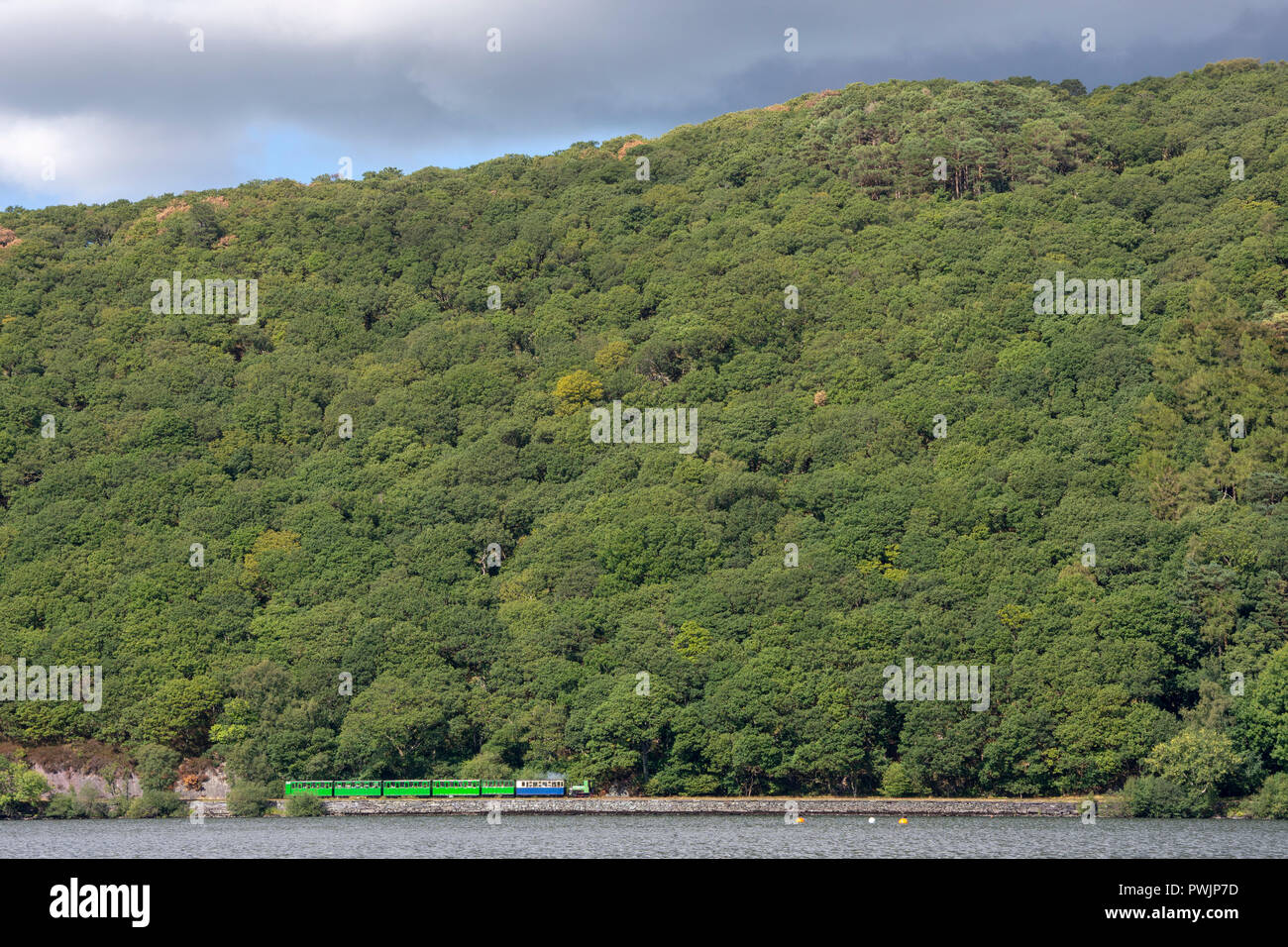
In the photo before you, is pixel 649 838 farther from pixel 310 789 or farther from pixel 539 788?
pixel 310 789

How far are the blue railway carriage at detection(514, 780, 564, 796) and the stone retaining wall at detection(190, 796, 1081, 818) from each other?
1307 mm

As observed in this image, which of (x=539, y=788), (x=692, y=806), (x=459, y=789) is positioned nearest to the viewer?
(x=692, y=806)

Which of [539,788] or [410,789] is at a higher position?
[539,788]

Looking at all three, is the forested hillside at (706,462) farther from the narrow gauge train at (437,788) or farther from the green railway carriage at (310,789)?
the green railway carriage at (310,789)

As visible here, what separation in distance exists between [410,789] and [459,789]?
3499 millimetres

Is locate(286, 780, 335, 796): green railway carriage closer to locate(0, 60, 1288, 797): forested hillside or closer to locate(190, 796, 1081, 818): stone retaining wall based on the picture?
locate(190, 796, 1081, 818): stone retaining wall

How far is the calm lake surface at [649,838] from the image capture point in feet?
206

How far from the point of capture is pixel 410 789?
93125mm

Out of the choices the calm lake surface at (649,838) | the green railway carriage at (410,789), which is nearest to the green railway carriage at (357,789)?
the green railway carriage at (410,789)

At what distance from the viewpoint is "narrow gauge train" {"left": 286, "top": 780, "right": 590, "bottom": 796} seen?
3590 inches

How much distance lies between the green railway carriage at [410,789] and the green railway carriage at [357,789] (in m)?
0.84

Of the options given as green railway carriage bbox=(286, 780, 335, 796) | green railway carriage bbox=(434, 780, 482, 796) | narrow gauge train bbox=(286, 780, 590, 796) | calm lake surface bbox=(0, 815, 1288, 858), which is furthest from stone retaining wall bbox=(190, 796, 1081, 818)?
calm lake surface bbox=(0, 815, 1288, 858)

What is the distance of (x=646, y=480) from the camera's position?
12050cm

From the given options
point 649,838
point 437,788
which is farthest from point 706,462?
point 649,838
